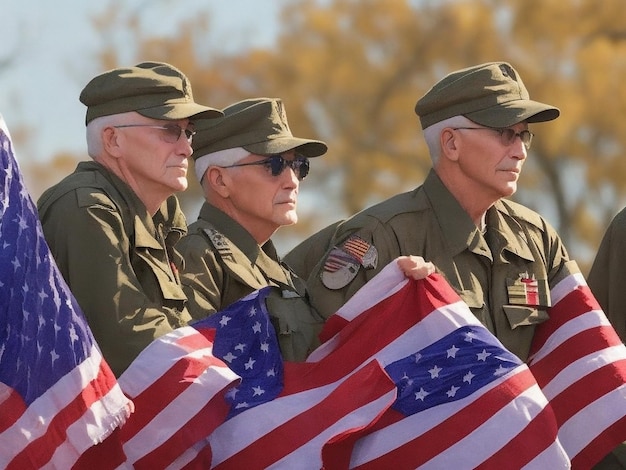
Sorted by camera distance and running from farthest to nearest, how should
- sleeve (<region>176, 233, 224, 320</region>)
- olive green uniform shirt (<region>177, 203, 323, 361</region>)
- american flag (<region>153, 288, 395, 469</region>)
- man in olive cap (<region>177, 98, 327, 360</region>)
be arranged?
man in olive cap (<region>177, 98, 327, 360</region>) < olive green uniform shirt (<region>177, 203, 323, 361</region>) < sleeve (<region>176, 233, 224, 320</region>) < american flag (<region>153, 288, 395, 469</region>)

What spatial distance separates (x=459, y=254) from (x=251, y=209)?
104 cm

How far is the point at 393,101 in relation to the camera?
105 ft

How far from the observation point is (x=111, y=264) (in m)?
7.18

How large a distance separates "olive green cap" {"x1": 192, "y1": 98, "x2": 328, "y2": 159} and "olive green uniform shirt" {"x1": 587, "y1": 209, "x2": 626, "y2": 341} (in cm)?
189

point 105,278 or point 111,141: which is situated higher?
point 111,141

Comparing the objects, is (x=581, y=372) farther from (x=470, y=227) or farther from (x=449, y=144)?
(x=449, y=144)

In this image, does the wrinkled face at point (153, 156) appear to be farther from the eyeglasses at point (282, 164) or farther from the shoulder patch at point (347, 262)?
the shoulder patch at point (347, 262)

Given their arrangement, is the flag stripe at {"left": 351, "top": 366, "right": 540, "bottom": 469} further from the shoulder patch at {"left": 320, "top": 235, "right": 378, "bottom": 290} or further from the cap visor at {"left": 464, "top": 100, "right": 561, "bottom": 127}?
the cap visor at {"left": 464, "top": 100, "right": 561, "bottom": 127}

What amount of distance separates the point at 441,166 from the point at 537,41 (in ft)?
74.7

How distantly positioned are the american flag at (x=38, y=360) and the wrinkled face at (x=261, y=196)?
1710 mm

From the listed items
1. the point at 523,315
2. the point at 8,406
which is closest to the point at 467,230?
the point at 523,315

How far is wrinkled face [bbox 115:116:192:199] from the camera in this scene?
763 cm

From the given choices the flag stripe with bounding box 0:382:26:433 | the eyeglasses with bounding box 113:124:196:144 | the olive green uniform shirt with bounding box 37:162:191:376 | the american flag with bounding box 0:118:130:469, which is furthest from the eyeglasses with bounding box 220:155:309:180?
the flag stripe with bounding box 0:382:26:433

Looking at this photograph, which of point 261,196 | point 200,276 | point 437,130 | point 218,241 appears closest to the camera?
point 200,276
